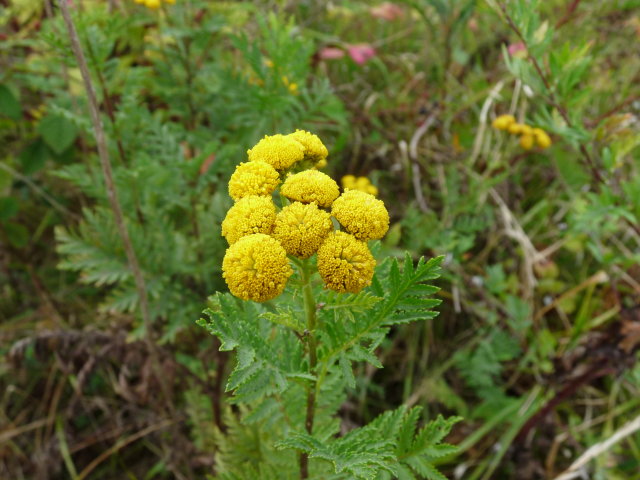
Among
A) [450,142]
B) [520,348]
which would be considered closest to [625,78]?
[450,142]

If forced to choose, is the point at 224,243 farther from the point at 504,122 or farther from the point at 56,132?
the point at 504,122

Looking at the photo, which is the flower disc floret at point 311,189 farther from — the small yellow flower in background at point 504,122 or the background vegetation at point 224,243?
the small yellow flower in background at point 504,122

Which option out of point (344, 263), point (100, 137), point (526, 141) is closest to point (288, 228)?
point (344, 263)

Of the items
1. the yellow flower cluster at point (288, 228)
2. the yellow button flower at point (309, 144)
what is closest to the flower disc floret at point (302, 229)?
the yellow flower cluster at point (288, 228)

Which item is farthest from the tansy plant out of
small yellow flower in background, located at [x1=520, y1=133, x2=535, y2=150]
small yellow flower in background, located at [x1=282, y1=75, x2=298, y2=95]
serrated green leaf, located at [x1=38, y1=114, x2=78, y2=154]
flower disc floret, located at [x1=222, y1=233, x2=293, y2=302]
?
serrated green leaf, located at [x1=38, y1=114, x2=78, y2=154]

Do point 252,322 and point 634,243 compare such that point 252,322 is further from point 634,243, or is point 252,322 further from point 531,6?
point 634,243

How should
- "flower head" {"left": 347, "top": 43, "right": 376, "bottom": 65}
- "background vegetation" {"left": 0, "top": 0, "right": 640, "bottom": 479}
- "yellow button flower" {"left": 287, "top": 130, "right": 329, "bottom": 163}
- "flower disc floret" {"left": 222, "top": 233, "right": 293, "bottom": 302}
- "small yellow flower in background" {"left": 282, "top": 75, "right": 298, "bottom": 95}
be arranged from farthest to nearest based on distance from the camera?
"flower head" {"left": 347, "top": 43, "right": 376, "bottom": 65} → "small yellow flower in background" {"left": 282, "top": 75, "right": 298, "bottom": 95} → "background vegetation" {"left": 0, "top": 0, "right": 640, "bottom": 479} → "yellow button flower" {"left": 287, "top": 130, "right": 329, "bottom": 163} → "flower disc floret" {"left": 222, "top": 233, "right": 293, "bottom": 302}

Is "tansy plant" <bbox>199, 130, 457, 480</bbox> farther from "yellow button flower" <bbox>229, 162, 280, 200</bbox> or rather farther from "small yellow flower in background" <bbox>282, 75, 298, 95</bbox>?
"small yellow flower in background" <bbox>282, 75, 298, 95</bbox>
